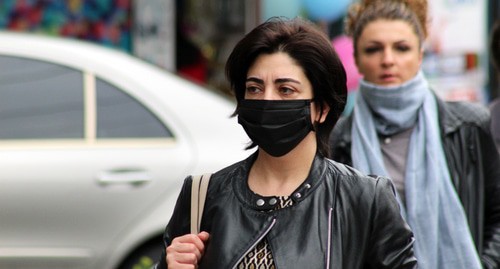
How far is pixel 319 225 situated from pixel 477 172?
1.29 m

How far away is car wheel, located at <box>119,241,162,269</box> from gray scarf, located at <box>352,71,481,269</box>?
1.92 m

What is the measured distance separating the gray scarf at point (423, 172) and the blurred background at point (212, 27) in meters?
5.07

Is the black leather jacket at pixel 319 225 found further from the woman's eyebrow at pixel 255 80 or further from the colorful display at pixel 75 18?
the colorful display at pixel 75 18

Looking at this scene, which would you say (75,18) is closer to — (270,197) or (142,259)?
(142,259)

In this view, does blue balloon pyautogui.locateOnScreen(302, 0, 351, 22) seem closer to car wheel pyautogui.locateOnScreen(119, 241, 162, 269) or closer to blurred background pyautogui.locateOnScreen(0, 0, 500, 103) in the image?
blurred background pyautogui.locateOnScreen(0, 0, 500, 103)

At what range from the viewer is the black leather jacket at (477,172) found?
393 cm

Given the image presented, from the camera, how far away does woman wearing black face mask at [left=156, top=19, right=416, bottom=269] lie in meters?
2.78

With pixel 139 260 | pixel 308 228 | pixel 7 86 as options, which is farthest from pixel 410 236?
pixel 7 86

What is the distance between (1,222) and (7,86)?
2.20ft

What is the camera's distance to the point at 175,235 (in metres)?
2.97

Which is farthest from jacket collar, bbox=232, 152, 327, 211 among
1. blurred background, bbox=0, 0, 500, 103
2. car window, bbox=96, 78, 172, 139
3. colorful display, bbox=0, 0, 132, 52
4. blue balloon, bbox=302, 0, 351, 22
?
colorful display, bbox=0, 0, 132, 52

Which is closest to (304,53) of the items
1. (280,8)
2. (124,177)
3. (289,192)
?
(289,192)

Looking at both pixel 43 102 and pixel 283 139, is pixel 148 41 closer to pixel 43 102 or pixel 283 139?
pixel 43 102

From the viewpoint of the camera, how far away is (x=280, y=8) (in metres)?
9.69
